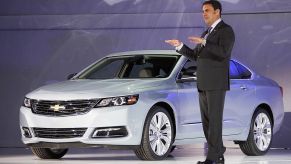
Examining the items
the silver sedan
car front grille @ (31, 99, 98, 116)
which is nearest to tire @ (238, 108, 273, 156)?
the silver sedan

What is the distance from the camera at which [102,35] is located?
1762 centimetres

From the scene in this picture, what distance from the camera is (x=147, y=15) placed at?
17.3 metres

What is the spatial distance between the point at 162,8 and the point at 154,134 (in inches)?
226

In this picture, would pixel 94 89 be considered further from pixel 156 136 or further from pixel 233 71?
pixel 233 71

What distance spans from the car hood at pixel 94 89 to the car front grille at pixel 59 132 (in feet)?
1.41

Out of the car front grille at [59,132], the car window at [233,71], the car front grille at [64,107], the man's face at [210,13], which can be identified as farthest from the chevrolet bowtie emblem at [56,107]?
the car window at [233,71]

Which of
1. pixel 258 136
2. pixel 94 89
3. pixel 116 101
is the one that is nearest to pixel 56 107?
pixel 94 89

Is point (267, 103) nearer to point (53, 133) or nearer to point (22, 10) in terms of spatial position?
point (53, 133)

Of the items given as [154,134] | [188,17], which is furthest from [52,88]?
[188,17]

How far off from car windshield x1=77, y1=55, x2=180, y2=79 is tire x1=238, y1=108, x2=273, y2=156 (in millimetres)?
1861

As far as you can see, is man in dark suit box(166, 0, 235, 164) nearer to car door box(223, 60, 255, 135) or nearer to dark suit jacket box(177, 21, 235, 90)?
dark suit jacket box(177, 21, 235, 90)

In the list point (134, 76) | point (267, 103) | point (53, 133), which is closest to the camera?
point (53, 133)

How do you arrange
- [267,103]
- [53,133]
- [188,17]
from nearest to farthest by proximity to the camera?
[53,133] < [267,103] < [188,17]

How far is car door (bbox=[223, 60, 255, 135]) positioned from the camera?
1312cm
